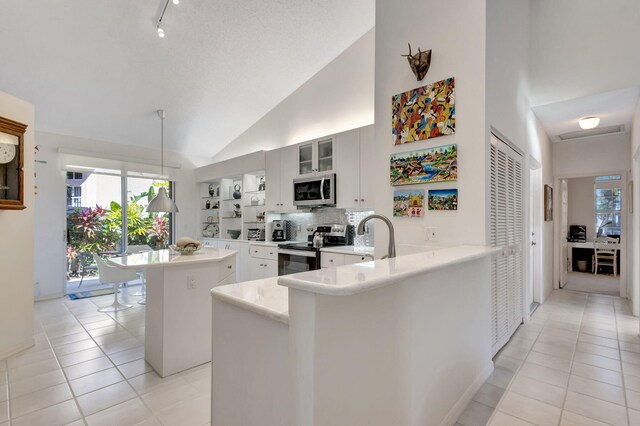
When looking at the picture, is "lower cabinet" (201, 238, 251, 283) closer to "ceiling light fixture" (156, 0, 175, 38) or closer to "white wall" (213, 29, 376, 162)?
"white wall" (213, 29, 376, 162)

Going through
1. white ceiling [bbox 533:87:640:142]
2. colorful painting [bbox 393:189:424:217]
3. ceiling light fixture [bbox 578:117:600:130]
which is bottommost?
colorful painting [bbox 393:189:424:217]

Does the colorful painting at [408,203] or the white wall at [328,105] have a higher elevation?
the white wall at [328,105]

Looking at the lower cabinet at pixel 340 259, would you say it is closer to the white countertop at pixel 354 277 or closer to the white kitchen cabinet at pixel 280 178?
the white kitchen cabinet at pixel 280 178

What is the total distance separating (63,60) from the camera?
3488 millimetres

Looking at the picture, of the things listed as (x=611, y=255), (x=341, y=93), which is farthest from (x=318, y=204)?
(x=611, y=255)

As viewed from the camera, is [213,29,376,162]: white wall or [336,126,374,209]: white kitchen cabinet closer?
[336,126,374,209]: white kitchen cabinet

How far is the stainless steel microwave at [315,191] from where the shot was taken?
13.2 feet

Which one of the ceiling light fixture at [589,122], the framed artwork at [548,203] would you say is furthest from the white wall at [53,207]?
the ceiling light fixture at [589,122]

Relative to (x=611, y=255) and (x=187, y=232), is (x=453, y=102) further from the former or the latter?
(x=611, y=255)

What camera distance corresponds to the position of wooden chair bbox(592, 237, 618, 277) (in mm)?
6484

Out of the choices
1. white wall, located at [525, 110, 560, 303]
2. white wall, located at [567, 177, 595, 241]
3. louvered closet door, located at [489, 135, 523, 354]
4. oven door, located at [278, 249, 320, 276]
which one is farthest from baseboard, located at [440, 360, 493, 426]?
white wall, located at [567, 177, 595, 241]

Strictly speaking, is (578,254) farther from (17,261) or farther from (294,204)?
(17,261)

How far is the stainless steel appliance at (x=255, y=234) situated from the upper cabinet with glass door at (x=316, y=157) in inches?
56.5

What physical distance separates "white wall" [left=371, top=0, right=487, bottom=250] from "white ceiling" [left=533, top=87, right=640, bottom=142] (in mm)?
2363
